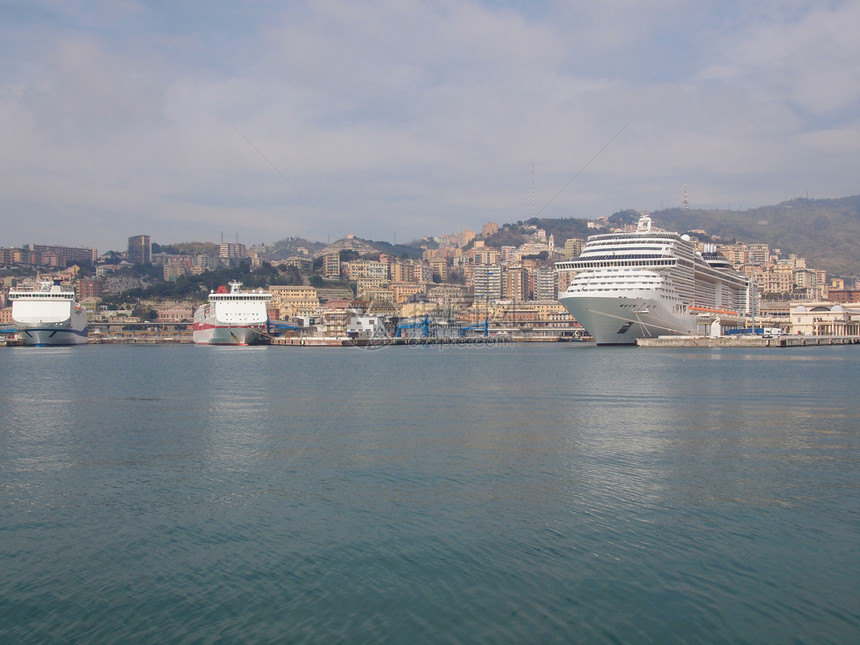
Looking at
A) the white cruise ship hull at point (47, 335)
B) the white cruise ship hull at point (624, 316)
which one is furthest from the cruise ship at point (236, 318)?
the white cruise ship hull at point (624, 316)

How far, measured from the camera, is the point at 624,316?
49.8 metres

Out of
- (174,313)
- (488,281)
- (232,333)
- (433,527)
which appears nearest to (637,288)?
(232,333)

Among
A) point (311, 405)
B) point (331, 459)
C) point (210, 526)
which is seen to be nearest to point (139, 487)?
point (210, 526)

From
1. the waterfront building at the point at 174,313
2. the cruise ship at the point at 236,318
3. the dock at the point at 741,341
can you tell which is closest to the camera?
the dock at the point at 741,341

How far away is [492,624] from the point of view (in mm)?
6262

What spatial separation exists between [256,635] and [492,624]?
2013 millimetres

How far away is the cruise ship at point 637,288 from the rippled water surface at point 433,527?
30.7m

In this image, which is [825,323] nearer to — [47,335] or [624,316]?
[624,316]

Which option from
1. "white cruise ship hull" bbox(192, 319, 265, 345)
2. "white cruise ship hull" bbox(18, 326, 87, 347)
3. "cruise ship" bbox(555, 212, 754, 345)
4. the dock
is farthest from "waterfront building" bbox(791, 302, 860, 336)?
"white cruise ship hull" bbox(18, 326, 87, 347)

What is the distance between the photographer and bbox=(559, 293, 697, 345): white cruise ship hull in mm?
48656

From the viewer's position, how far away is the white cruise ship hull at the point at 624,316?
48.7 metres

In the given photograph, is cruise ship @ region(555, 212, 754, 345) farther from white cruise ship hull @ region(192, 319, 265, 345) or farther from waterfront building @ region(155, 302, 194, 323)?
waterfront building @ region(155, 302, 194, 323)

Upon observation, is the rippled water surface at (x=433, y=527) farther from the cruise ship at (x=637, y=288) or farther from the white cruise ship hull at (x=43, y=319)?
the white cruise ship hull at (x=43, y=319)

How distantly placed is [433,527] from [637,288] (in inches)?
1679
